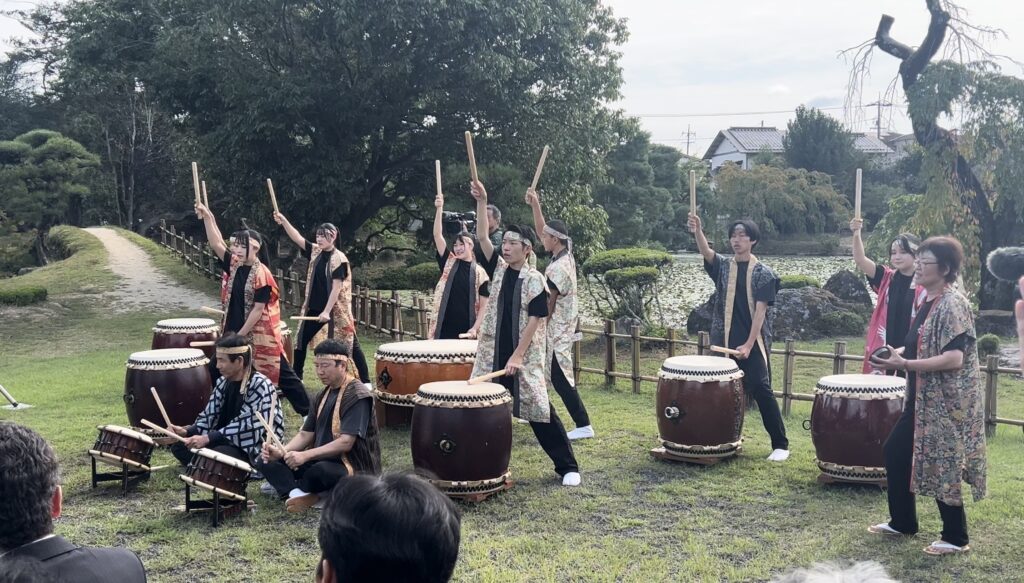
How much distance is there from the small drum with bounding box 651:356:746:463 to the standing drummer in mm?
254

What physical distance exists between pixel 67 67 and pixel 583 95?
13.1 metres

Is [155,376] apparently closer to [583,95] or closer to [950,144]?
[583,95]

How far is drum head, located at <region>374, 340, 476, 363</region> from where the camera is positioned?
6.50 m

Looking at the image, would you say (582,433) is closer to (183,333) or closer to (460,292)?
(460,292)

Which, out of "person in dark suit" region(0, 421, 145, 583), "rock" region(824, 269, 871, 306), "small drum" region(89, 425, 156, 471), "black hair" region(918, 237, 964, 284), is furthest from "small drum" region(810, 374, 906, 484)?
"rock" region(824, 269, 871, 306)

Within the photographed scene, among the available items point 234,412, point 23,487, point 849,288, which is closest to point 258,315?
point 234,412

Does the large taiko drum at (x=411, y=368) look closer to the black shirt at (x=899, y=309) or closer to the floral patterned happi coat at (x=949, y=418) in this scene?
the black shirt at (x=899, y=309)

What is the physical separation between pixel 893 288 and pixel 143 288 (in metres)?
14.6

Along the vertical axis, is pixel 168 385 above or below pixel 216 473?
above

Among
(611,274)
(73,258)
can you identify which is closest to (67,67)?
(73,258)

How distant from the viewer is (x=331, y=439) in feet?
15.5

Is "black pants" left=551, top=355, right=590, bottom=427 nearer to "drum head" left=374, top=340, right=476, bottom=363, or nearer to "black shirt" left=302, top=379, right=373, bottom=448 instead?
"drum head" left=374, top=340, right=476, bottom=363

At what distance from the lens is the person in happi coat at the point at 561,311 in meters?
5.91

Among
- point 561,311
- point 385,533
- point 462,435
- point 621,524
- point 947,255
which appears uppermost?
point 947,255
